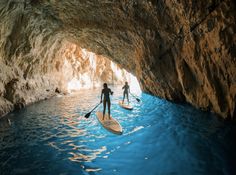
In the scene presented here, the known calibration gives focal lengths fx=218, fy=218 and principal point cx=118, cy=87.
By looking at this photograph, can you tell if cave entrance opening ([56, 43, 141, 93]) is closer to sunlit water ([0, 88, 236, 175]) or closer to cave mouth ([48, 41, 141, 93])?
cave mouth ([48, 41, 141, 93])

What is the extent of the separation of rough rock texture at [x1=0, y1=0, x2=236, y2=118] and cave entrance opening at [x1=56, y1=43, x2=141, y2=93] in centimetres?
879

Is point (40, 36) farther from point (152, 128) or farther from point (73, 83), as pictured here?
point (73, 83)

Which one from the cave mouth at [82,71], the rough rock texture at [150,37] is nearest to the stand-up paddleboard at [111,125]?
the rough rock texture at [150,37]

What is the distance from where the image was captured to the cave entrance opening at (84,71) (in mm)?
34331

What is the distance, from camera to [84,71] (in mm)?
44438

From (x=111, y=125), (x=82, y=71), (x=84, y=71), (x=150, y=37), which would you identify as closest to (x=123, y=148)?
(x=111, y=125)

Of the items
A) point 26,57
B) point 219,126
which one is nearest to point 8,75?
point 26,57

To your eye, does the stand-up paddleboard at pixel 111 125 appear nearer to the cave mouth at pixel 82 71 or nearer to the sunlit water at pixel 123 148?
the sunlit water at pixel 123 148

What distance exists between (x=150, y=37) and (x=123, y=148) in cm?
1052

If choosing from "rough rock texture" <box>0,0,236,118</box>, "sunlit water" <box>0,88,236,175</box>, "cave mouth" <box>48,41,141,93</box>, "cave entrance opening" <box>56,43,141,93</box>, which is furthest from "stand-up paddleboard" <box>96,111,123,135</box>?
"cave entrance opening" <box>56,43,141,93</box>

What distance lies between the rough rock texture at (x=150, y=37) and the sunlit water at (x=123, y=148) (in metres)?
2.54

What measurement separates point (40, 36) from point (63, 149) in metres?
15.2

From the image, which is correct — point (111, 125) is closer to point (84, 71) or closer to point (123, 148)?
point (123, 148)

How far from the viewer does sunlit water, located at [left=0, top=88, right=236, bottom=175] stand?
6.12 m
